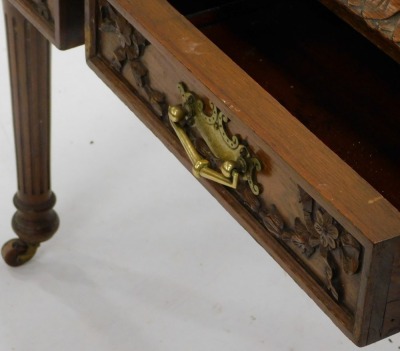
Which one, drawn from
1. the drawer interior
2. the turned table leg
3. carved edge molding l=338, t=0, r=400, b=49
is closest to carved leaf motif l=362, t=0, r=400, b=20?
carved edge molding l=338, t=0, r=400, b=49

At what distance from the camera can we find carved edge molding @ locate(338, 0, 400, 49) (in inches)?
33.8

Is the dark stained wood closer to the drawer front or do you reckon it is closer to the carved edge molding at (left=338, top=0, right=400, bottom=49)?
the carved edge molding at (left=338, top=0, right=400, bottom=49)

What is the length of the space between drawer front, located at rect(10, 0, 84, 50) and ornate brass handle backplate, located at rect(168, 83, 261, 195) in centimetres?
20

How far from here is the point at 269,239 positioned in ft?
3.04

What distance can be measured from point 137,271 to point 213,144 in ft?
1.93

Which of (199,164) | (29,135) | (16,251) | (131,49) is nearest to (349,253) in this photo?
(199,164)

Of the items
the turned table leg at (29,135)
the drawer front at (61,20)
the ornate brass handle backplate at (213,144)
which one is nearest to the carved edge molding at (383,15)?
the ornate brass handle backplate at (213,144)

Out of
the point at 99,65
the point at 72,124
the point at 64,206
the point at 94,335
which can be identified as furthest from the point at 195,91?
the point at 72,124

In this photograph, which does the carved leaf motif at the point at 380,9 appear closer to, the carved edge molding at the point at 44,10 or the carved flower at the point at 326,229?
the carved flower at the point at 326,229

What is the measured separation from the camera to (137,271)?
1.51 m

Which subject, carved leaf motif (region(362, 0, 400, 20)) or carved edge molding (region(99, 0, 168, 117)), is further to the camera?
carved edge molding (region(99, 0, 168, 117))

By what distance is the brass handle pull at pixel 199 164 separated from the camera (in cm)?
92

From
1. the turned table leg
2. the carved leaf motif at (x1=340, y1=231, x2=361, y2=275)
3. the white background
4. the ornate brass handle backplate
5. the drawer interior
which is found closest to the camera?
the carved leaf motif at (x1=340, y1=231, x2=361, y2=275)

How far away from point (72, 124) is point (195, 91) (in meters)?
0.83
